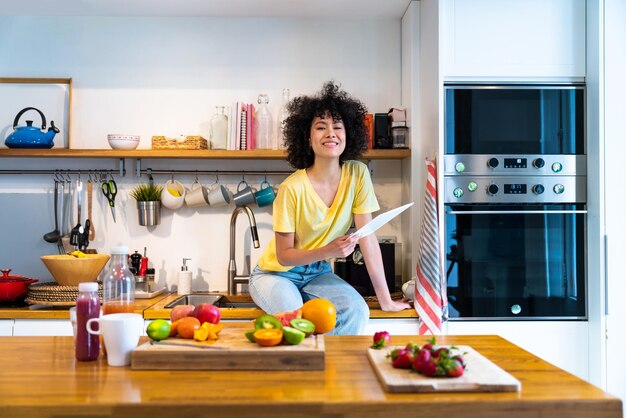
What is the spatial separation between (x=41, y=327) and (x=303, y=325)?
1679mm

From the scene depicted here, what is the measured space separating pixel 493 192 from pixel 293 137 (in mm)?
A: 980

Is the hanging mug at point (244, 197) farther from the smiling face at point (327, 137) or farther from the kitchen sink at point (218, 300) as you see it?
the smiling face at point (327, 137)

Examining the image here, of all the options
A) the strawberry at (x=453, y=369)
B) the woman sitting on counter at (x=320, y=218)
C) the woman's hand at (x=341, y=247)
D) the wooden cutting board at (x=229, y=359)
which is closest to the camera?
the strawberry at (x=453, y=369)

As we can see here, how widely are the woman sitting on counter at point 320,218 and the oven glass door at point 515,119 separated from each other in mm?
482

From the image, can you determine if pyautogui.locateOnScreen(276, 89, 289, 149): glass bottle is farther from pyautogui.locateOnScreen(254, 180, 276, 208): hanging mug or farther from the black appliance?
the black appliance

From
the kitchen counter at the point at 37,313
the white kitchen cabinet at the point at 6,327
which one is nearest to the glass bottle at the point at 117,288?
the kitchen counter at the point at 37,313

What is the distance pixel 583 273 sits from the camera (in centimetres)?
301

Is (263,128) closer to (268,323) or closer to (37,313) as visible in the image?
(37,313)

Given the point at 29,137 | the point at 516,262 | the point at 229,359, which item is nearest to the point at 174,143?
the point at 29,137

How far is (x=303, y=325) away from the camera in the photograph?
1.75m

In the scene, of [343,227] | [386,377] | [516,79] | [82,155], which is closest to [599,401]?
[386,377]

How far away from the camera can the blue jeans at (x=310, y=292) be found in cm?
265

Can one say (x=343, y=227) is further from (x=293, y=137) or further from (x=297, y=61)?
(x=297, y=61)

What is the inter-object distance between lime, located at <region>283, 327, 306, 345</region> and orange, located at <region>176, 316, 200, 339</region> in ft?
0.84
